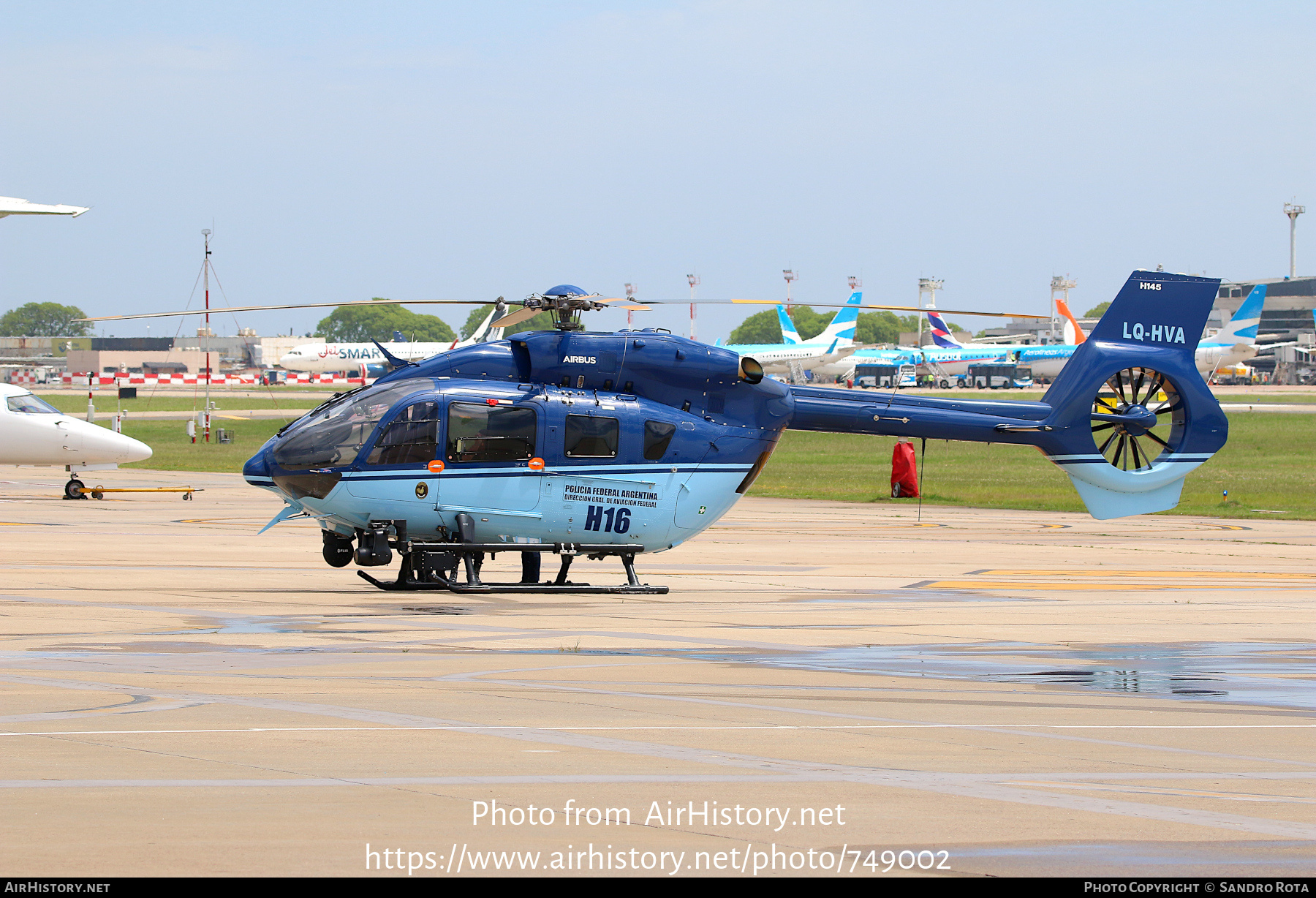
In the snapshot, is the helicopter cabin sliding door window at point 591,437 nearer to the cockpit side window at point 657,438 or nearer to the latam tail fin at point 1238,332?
the cockpit side window at point 657,438

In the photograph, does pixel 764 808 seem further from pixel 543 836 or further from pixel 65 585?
pixel 65 585

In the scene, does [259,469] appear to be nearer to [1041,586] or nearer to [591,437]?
[591,437]

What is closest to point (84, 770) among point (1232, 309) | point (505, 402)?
point (505, 402)

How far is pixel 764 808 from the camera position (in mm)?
5816

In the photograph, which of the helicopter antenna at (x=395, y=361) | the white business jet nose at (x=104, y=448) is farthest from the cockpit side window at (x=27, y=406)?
the helicopter antenna at (x=395, y=361)

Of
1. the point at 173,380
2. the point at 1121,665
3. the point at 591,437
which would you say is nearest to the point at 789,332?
the point at 173,380

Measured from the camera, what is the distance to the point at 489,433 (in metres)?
14.8

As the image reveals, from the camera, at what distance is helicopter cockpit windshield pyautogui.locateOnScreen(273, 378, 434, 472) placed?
1438 centimetres

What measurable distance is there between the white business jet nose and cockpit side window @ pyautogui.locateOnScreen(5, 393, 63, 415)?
2.15 ft

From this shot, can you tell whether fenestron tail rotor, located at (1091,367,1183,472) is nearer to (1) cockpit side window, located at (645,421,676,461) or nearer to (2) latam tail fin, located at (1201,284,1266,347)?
(1) cockpit side window, located at (645,421,676,461)

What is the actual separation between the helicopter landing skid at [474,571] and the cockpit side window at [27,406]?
51.4 ft

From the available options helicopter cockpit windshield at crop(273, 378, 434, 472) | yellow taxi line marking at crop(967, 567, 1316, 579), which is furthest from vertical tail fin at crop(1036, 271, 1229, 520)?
helicopter cockpit windshield at crop(273, 378, 434, 472)

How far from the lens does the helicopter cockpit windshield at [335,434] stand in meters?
14.4
